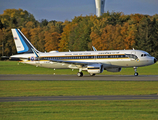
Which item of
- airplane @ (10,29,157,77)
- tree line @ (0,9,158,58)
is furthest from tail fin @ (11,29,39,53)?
tree line @ (0,9,158,58)

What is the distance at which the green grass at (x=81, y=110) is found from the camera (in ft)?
51.5

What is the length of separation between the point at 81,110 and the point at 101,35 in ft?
363

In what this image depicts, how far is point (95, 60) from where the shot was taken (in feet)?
161

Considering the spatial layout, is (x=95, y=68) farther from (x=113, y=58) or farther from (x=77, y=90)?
(x=77, y=90)

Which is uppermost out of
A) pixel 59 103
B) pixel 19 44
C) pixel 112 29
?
pixel 112 29

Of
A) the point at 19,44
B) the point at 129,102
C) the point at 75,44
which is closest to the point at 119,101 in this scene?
the point at 129,102

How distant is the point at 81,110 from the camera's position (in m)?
17.6

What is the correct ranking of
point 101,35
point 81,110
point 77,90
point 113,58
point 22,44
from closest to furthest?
point 81,110
point 77,90
point 113,58
point 22,44
point 101,35

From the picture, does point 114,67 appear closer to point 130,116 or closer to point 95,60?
point 95,60

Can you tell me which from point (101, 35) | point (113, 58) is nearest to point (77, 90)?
point (113, 58)

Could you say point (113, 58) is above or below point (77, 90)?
above

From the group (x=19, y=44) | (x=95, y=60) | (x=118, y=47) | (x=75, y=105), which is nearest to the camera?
(x=75, y=105)

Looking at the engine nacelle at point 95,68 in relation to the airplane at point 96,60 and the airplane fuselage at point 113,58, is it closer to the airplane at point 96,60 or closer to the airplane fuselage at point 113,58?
the airplane at point 96,60

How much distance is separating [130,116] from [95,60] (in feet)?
109
